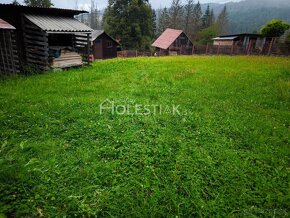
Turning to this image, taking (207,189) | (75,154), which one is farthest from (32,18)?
(207,189)

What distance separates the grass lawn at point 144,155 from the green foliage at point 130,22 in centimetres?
3710

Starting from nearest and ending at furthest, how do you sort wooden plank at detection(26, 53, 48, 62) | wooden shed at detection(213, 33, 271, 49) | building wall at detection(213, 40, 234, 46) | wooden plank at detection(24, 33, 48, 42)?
wooden plank at detection(24, 33, 48, 42) → wooden plank at detection(26, 53, 48, 62) → wooden shed at detection(213, 33, 271, 49) → building wall at detection(213, 40, 234, 46)

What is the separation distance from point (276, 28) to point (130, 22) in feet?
87.8

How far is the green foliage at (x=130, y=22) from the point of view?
1649 inches

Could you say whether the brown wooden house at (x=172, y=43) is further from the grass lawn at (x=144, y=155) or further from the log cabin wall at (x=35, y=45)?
the grass lawn at (x=144, y=155)

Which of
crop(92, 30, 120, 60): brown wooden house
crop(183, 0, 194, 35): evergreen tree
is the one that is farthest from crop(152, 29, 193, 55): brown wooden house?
crop(183, 0, 194, 35): evergreen tree

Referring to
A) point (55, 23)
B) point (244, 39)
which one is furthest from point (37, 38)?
point (244, 39)

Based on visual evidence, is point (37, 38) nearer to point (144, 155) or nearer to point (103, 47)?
point (144, 155)

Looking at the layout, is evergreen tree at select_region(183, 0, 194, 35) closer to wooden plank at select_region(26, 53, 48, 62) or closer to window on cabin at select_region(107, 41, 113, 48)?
window on cabin at select_region(107, 41, 113, 48)

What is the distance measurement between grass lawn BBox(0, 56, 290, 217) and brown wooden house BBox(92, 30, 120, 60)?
96.5 feet

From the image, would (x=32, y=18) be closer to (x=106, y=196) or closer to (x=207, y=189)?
Answer: (x=106, y=196)

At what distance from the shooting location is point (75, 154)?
4.50 meters

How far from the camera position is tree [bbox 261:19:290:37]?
32.7 m

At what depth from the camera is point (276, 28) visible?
32.8 metres
